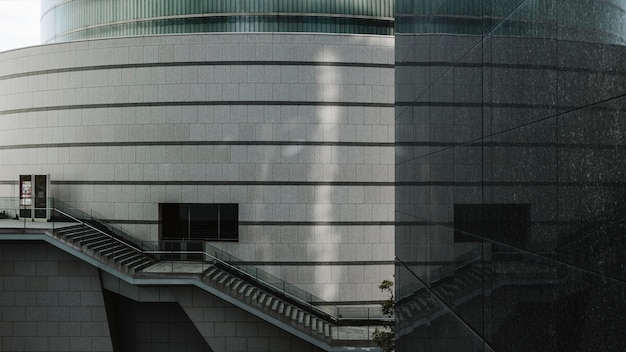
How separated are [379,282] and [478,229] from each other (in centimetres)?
2206

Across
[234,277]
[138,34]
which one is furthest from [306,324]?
[138,34]

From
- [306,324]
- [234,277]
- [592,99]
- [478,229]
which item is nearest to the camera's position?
[592,99]

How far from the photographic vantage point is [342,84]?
2759cm

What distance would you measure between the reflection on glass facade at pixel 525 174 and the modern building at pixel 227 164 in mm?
19010

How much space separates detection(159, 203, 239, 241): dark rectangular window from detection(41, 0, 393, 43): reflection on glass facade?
792 centimetres

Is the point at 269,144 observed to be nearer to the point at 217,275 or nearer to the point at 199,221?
the point at 199,221

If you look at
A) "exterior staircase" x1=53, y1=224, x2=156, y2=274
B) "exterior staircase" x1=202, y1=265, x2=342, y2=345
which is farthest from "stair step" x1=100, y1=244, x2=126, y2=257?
"exterior staircase" x1=202, y1=265, x2=342, y2=345

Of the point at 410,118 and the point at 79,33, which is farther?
the point at 79,33

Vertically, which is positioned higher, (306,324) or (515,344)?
(515,344)

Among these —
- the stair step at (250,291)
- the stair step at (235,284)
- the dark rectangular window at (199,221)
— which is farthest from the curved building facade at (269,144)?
the stair step at (250,291)

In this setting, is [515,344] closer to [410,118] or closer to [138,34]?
[410,118]

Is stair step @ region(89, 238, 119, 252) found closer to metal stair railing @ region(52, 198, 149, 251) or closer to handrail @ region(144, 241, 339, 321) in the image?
metal stair railing @ region(52, 198, 149, 251)

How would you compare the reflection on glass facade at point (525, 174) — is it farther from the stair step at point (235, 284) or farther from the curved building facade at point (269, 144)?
the curved building facade at point (269, 144)

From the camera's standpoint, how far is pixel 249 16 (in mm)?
28734
